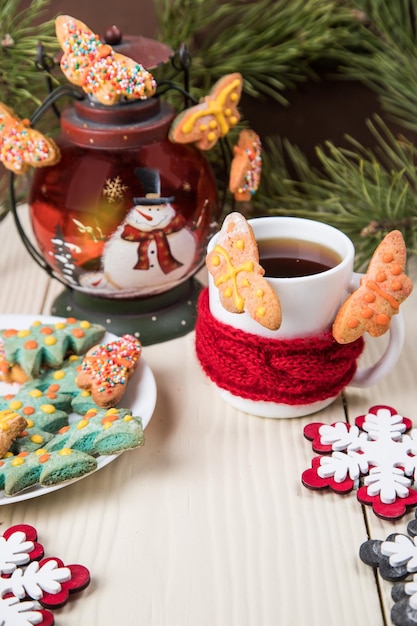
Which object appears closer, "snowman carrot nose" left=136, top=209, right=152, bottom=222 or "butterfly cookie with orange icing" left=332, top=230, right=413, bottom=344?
"butterfly cookie with orange icing" left=332, top=230, right=413, bottom=344

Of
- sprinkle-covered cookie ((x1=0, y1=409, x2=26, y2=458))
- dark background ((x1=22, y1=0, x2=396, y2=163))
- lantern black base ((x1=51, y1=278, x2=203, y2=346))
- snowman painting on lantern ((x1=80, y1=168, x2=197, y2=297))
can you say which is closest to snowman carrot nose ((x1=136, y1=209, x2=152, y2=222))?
snowman painting on lantern ((x1=80, y1=168, x2=197, y2=297))

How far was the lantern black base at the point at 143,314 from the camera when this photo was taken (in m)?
0.76

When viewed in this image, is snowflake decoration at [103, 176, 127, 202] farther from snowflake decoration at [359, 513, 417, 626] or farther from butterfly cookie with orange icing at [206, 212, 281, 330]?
snowflake decoration at [359, 513, 417, 626]

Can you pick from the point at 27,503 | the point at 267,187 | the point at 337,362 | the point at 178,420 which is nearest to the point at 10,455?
the point at 27,503

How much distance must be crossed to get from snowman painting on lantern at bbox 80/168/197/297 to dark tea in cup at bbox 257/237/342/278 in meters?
0.10

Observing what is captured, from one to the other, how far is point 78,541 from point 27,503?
5 cm

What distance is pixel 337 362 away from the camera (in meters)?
0.60

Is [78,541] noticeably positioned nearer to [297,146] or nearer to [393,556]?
[393,556]

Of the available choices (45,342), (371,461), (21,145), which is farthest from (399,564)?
(21,145)

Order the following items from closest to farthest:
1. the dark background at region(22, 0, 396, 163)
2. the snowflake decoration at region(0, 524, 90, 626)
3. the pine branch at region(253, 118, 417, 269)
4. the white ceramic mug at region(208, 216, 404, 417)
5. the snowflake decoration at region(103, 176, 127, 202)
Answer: the snowflake decoration at region(0, 524, 90, 626) < the white ceramic mug at region(208, 216, 404, 417) < the snowflake decoration at region(103, 176, 127, 202) < the pine branch at region(253, 118, 417, 269) < the dark background at region(22, 0, 396, 163)

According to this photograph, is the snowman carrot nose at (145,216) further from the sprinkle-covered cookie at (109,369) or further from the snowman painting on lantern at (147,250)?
the sprinkle-covered cookie at (109,369)

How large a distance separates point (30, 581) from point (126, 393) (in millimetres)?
192

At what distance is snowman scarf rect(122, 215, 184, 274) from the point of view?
0.69 meters


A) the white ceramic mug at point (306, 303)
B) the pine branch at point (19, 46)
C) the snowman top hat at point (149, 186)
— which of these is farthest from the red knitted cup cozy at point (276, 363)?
the pine branch at point (19, 46)
